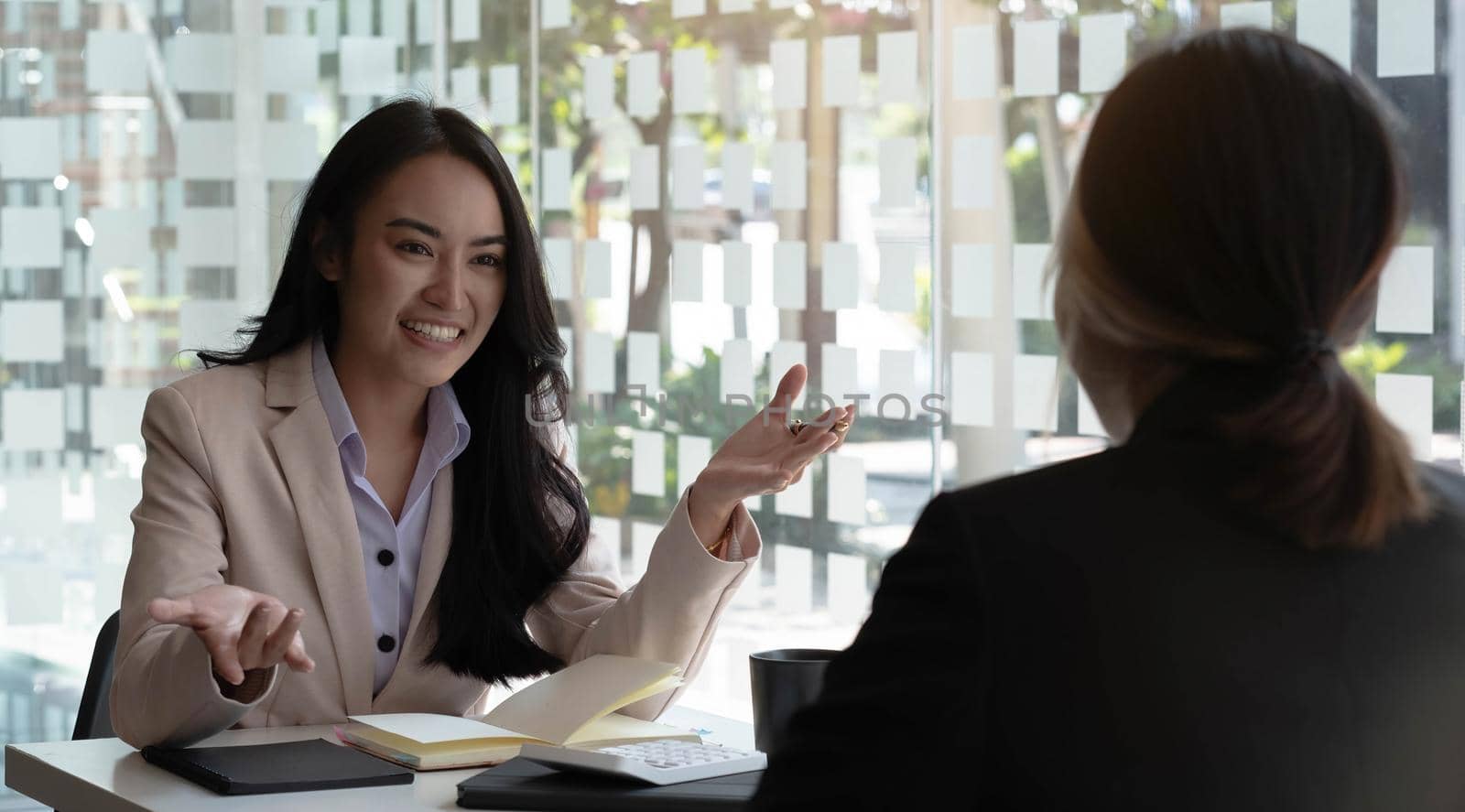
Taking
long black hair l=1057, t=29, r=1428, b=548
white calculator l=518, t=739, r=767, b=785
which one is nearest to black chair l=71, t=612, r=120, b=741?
white calculator l=518, t=739, r=767, b=785

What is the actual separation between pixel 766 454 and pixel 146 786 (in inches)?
30.9

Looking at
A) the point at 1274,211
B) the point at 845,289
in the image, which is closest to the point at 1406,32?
the point at 845,289

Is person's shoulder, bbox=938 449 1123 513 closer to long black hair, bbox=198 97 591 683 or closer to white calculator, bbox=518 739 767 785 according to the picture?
white calculator, bbox=518 739 767 785

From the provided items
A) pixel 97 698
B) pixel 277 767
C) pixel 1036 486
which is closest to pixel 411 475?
pixel 97 698

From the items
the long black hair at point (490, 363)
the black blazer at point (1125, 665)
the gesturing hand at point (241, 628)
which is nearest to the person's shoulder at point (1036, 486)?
the black blazer at point (1125, 665)

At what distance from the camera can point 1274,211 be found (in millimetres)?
818

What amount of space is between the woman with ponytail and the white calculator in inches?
20.8

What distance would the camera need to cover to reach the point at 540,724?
64.0 inches

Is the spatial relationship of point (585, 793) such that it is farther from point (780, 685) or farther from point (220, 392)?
point (220, 392)

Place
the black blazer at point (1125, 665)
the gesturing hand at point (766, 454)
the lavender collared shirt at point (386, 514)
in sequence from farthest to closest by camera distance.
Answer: the lavender collared shirt at point (386, 514)
the gesturing hand at point (766, 454)
the black blazer at point (1125, 665)

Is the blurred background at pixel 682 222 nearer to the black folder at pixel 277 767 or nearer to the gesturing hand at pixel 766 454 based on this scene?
the gesturing hand at pixel 766 454

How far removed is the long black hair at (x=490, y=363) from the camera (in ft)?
6.55

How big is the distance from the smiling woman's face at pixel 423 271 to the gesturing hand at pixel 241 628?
1.99 ft

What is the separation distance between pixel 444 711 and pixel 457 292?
553 millimetres
